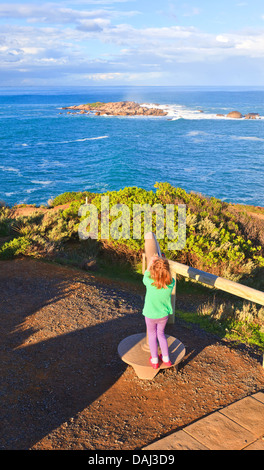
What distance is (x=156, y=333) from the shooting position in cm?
471

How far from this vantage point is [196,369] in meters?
5.06

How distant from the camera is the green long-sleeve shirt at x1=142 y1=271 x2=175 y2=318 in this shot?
176 inches

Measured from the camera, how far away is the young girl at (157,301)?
4.35 meters

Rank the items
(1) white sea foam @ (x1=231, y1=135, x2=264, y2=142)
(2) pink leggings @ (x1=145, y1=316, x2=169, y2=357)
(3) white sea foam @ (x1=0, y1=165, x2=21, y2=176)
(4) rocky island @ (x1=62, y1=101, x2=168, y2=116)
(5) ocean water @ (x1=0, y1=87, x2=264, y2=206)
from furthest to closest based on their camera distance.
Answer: (4) rocky island @ (x1=62, y1=101, x2=168, y2=116) < (1) white sea foam @ (x1=231, y1=135, x2=264, y2=142) < (3) white sea foam @ (x1=0, y1=165, x2=21, y2=176) < (5) ocean water @ (x1=0, y1=87, x2=264, y2=206) < (2) pink leggings @ (x1=145, y1=316, x2=169, y2=357)

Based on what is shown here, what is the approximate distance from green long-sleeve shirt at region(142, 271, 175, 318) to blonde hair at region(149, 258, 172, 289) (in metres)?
0.09

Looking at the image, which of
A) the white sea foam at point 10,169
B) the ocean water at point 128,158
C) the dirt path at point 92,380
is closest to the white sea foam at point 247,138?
the ocean water at point 128,158

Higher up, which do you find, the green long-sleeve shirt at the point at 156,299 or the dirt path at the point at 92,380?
the green long-sleeve shirt at the point at 156,299

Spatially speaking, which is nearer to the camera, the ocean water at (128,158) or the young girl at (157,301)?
the young girl at (157,301)

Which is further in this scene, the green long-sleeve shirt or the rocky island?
the rocky island

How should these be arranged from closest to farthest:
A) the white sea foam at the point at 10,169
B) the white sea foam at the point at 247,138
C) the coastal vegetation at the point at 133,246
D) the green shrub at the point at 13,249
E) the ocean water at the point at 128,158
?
the green shrub at the point at 13,249
the coastal vegetation at the point at 133,246
the ocean water at the point at 128,158
the white sea foam at the point at 10,169
the white sea foam at the point at 247,138

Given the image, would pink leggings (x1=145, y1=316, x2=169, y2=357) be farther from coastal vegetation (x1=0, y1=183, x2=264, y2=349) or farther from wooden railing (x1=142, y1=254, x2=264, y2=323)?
coastal vegetation (x1=0, y1=183, x2=264, y2=349)

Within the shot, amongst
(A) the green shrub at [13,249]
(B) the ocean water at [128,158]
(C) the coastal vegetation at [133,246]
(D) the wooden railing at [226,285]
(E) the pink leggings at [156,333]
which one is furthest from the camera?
(B) the ocean water at [128,158]

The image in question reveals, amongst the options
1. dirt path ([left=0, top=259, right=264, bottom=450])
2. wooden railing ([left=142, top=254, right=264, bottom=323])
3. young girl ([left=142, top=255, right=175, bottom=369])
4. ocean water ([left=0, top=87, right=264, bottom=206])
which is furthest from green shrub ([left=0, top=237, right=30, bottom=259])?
ocean water ([left=0, top=87, right=264, bottom=206])

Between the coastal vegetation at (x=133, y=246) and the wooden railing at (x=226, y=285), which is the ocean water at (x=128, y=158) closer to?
the coastal vegetation at (x=133, y=246)
